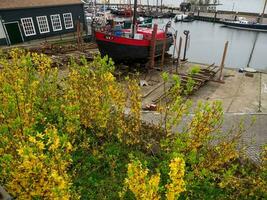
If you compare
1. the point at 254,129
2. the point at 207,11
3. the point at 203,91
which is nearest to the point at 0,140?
the point at 254,129

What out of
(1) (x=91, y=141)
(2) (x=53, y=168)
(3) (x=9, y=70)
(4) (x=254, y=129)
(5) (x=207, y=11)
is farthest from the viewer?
(5) (x=207, y=11)

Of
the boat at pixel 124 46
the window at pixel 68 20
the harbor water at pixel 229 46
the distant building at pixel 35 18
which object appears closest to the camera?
the boat at pixel 124 46

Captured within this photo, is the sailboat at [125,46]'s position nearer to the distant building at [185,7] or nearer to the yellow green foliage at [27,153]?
the yellow green foliage at [27,153]

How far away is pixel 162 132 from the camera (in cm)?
957

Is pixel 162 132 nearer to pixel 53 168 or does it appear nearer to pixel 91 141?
pixel 91 141

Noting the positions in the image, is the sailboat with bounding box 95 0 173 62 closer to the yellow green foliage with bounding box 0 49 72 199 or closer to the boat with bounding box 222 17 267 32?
the yellow green foliage with bounding box 0 49 72 199

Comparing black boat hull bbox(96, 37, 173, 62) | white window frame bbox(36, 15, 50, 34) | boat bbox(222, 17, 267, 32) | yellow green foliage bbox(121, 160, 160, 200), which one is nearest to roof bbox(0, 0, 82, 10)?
white window frame bbox(36, 15, 50, 34)

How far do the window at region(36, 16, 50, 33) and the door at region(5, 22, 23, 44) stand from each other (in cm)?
236

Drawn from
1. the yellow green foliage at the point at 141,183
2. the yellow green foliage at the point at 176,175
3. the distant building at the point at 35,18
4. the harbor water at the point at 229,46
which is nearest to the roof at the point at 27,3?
the distant building at the point at 35,18

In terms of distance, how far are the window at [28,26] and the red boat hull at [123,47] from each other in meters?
11.2

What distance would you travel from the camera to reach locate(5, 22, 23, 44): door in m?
25.0

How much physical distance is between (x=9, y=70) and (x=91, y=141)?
3715 millimetres

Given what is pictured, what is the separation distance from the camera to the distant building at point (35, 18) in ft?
81.4

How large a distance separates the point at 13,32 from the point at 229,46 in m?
32.3
